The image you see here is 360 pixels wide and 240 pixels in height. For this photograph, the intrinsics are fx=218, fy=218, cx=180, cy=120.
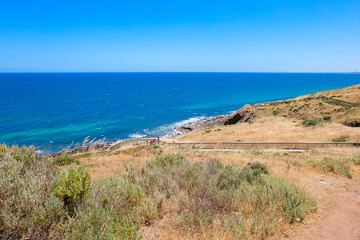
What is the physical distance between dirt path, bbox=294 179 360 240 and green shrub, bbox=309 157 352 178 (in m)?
2.18

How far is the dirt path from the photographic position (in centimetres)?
523

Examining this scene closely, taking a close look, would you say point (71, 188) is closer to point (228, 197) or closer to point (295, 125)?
point (228, 197)

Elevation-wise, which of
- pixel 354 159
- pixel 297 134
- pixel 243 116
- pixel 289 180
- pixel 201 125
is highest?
pixel 289 180

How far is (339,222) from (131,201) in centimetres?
559

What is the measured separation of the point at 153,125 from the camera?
4959 centimetres

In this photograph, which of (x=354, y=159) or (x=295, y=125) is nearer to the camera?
(x=354, y=159)

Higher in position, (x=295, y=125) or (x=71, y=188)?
(x=71, y=188)

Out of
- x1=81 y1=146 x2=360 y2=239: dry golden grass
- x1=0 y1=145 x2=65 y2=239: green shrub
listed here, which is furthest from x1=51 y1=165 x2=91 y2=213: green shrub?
x1=81 y1=146 x2=360 y2=239: dry golden grass

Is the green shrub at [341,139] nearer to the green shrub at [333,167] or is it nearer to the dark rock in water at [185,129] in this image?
the green shrub at [333,167]

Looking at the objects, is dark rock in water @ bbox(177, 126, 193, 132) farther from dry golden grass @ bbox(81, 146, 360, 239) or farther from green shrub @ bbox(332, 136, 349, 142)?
dry golden grass @ bbox(81, 146, 360, 239)

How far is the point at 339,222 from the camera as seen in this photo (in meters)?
5.85

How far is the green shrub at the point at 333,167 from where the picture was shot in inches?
378

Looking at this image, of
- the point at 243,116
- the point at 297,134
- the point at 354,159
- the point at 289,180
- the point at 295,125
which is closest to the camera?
the point at 289,180

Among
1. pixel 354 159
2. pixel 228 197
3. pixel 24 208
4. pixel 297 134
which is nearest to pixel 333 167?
pixel 354 159
